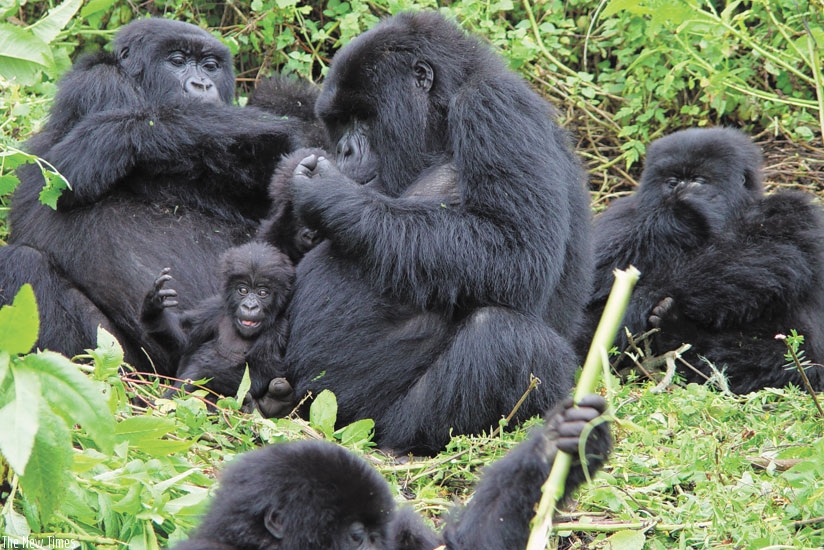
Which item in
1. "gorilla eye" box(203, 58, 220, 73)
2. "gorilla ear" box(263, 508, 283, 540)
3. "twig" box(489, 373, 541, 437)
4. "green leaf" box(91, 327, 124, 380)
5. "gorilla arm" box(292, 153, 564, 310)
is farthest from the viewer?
"gorilla eye" box(203, 58, 220, 73)

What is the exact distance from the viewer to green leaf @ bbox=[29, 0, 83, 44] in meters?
3.88

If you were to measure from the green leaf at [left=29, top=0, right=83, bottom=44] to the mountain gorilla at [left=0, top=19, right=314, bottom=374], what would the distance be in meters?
0.71

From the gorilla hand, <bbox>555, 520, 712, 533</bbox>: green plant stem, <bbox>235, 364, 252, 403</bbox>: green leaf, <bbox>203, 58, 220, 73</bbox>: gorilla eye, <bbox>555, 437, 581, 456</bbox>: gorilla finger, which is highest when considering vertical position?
<bbox>555, 437, 581, 456</bbox>: gorilla finger

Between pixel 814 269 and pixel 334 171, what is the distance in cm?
280

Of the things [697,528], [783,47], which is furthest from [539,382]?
[783,47]

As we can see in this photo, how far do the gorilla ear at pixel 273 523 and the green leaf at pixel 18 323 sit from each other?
0.68m

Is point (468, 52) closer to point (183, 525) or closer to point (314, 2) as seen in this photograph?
point (183, 525)

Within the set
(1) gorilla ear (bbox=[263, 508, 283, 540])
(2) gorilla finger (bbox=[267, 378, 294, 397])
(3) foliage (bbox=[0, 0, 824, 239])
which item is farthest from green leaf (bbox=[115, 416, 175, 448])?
(3) foliage (bbox=[0, 0, 824, 239])

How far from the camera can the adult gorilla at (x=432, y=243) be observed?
382 centimetres

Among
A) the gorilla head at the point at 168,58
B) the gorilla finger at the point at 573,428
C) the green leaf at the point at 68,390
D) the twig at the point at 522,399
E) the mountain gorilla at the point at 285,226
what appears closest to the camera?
the green leaf at the point at 68,390

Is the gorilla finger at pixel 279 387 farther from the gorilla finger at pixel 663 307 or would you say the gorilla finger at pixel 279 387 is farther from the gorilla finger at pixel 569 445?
the gorilla finger at pixel 663 307

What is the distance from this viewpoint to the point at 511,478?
8.36 ft

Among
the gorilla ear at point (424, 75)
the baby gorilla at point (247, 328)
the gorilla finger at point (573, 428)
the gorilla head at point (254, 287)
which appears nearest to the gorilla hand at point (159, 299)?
the baby gorilla at point (247, 328)

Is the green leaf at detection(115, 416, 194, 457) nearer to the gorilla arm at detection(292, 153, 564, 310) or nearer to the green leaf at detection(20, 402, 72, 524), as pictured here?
the green leaf at detection(20, 402, 72, 524)
